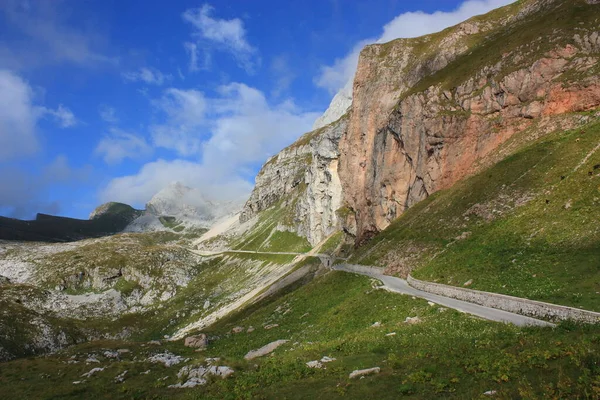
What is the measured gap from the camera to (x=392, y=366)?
17.6 metres

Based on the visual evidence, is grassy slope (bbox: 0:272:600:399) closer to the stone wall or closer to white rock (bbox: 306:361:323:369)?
white rock (bbox: 306:361:323:369)

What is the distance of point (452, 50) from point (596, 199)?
72828mm

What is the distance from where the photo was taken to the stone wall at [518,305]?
2115 centimetres

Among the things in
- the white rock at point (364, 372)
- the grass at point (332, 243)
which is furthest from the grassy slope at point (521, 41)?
the white rock at point (364, 372)

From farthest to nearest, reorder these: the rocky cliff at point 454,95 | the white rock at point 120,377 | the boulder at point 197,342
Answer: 1. the rocky cliff at point 454,95
2. the boulder at point 197,342
3. the white rock at point 120,377

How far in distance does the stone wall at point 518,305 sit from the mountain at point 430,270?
6.5 inches

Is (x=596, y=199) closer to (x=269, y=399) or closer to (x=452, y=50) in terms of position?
(x=269, y=399)

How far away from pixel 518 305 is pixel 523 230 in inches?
621

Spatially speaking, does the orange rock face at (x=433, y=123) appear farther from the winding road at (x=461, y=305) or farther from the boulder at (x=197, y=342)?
the boulder at (x=197, y=342)

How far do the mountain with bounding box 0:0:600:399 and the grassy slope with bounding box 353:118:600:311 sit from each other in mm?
230

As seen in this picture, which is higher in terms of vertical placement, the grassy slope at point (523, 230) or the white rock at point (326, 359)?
the grassy slope at point (523, 230)

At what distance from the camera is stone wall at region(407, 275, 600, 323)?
833 inches

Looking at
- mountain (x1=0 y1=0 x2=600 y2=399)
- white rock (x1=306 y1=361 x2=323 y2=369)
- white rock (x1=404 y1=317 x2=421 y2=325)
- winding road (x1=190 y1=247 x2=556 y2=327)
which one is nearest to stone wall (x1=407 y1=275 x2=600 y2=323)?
mountain (x1=0 y1=0 x2=600 y2=399)

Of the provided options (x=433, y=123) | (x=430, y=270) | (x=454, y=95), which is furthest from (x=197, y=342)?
(x=454, y=95)
